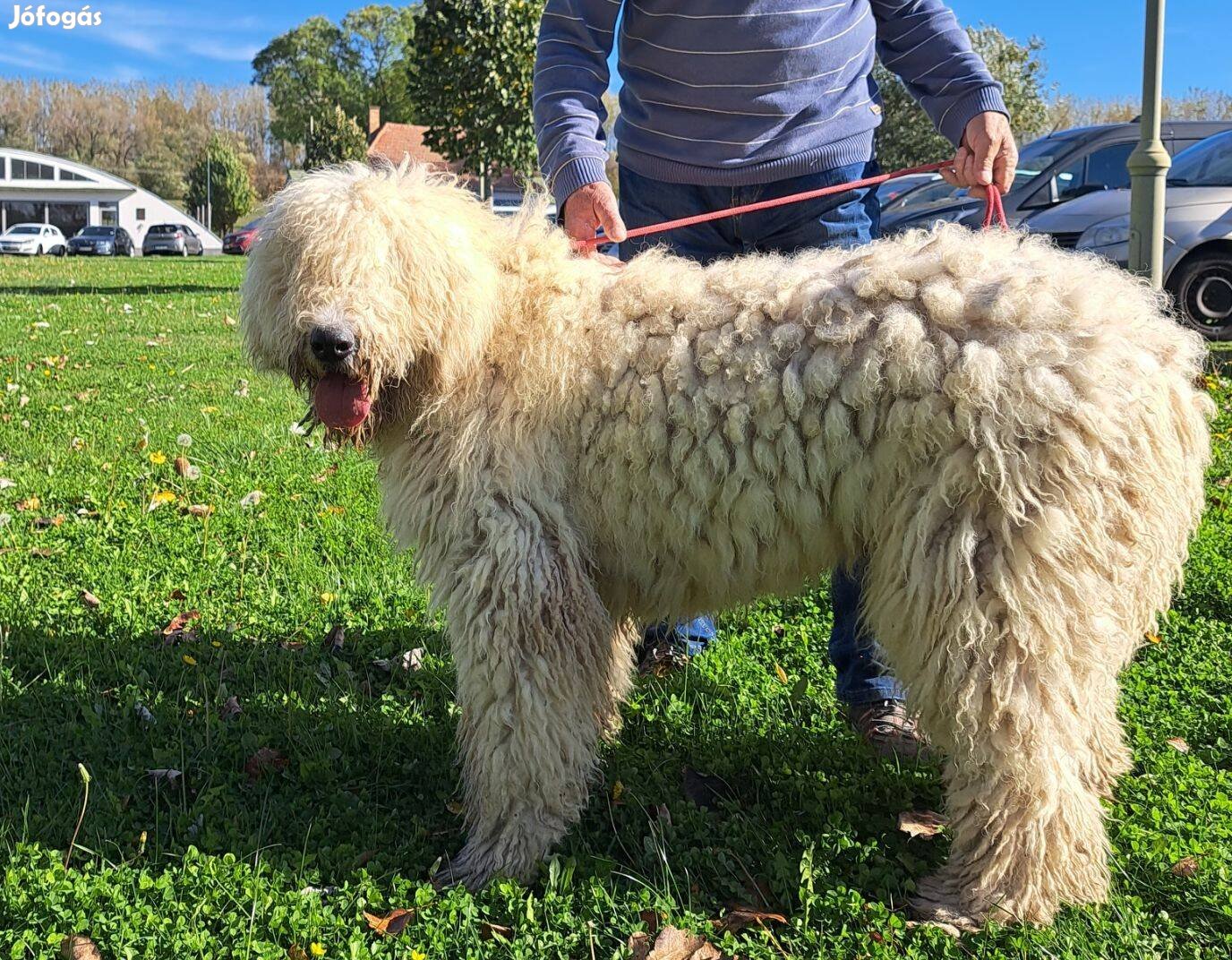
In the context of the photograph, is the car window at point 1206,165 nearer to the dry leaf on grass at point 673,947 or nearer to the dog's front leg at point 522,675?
the dog's front leg at point 522,675

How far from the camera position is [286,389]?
852 centimetres

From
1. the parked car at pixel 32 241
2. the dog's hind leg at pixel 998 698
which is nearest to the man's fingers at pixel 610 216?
the dog's hind leg at pixel 998 698

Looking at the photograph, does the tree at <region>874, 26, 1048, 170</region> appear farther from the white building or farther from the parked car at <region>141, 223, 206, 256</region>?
the white building

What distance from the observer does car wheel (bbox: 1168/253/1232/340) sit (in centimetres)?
943

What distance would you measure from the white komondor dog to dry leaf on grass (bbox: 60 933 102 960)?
3.06 feet

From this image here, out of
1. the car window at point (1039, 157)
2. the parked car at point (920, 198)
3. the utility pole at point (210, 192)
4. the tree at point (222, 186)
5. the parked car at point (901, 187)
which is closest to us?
the car window at point (1039, 157)

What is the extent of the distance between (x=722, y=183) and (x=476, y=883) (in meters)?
2.35

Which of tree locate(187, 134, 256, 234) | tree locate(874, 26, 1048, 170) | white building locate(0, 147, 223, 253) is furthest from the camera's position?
white building locate(0, 147, 223, 253)

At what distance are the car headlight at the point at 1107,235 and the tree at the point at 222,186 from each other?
69.8 m

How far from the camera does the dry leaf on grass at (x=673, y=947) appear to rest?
2.65m

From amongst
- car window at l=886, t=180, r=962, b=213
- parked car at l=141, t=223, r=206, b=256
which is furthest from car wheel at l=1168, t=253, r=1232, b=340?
parked car at l=141, t=223, r=206, b=256

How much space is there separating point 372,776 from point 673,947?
130cm

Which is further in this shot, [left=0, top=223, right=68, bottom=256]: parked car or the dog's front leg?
[left=0, top=223, right=68, bottom=256]: parked car

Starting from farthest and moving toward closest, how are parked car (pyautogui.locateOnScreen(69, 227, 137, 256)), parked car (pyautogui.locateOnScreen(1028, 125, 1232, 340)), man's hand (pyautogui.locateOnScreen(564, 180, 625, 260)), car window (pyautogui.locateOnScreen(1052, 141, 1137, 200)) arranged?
1. parked car (pyautogui.locateOnScreen(69, 227, 137, 256))
2. car window (pyautogui.locateOnScreen(1052, 141, 1137, 200))
3. parked car (pyautogui.locateOnScreen(1028, 125, 1232, 340))
4. man's hand (pyautogui.locateOnScreen(564, 180, 625, 260))
